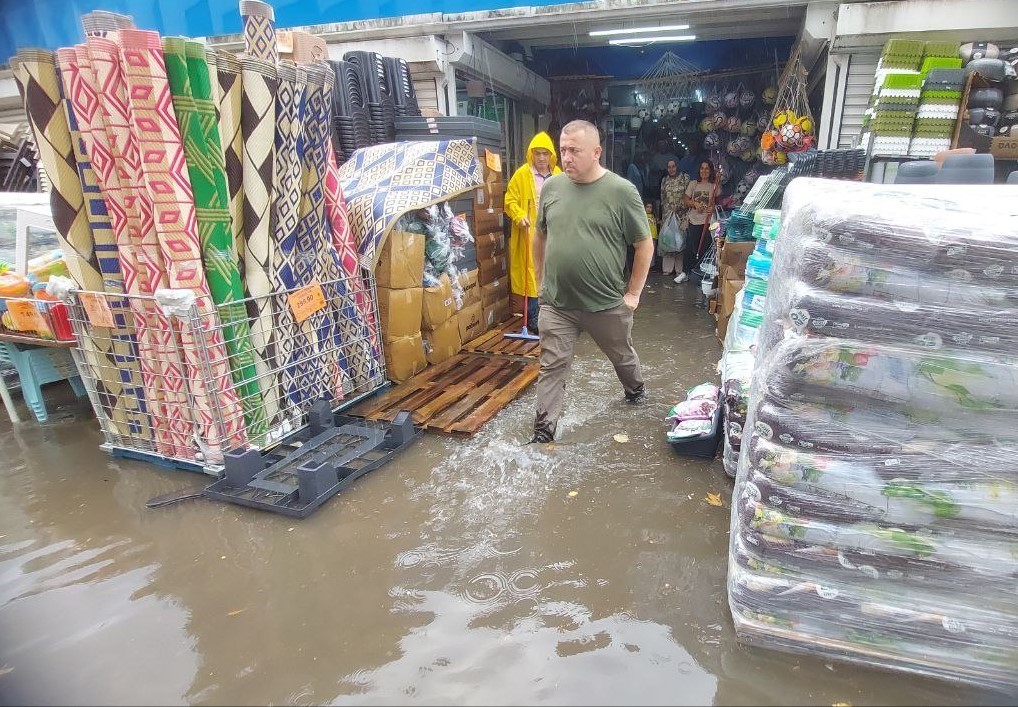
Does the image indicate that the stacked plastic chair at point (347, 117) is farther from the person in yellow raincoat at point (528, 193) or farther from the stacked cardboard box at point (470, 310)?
the stacked cardboard box at point (470, 310)

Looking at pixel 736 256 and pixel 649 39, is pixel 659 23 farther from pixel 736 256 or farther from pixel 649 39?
pixel 736 256

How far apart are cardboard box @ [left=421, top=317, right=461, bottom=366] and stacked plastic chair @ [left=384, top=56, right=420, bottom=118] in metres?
2.82

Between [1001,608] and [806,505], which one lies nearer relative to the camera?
[1001,608]

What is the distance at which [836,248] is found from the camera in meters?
1.70

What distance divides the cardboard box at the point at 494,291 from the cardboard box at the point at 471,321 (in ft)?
0.42

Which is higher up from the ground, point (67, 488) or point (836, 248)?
point (836, 248)

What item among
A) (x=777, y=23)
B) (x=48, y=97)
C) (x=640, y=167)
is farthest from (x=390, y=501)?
(x=640, y=167)

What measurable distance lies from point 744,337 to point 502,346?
7.75 ft

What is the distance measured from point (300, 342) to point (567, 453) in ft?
6.05

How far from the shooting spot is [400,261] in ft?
13.2

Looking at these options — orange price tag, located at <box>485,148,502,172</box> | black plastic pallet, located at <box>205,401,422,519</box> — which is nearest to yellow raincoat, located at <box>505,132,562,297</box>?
orange price tag, located at <box>485,148,502,172</box>

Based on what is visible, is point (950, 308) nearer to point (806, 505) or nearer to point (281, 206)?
point (806, 505)

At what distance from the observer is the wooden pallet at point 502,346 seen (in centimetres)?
495

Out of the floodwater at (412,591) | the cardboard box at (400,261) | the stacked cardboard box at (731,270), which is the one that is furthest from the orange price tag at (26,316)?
the stacked cardboard box at (731,270)
